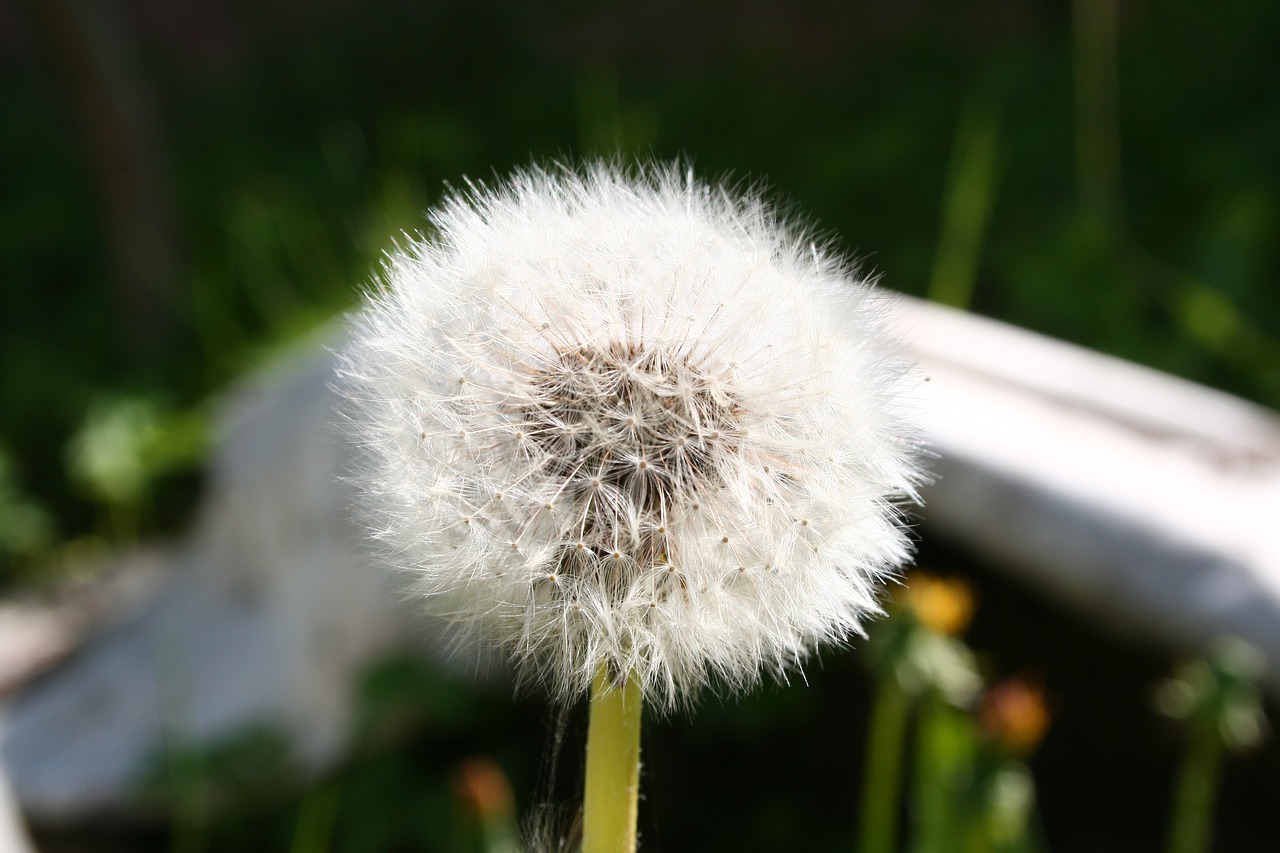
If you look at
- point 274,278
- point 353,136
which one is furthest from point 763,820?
point 353,136

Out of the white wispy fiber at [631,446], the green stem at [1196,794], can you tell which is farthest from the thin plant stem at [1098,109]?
the white wispy fiber at [631,446]

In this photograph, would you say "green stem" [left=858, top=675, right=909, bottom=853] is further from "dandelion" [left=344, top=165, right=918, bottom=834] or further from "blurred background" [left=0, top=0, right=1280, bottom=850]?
"dandelion" [left=344, top=165, right=918, bottom=834]

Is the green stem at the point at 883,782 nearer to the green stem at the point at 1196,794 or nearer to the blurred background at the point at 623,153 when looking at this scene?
the blurred background at the point at 623,153

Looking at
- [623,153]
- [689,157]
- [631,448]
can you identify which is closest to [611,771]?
[631,448]

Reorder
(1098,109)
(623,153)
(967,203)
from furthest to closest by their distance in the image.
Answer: (1098,109)
(967,203)
(623,153)

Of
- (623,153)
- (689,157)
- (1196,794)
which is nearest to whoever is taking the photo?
(1196,794)

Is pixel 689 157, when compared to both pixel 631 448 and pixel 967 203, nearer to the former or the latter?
pixel 967 203

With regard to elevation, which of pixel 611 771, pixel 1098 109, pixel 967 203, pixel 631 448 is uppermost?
pixel 1098 109

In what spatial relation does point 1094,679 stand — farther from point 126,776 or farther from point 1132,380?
point 126,776
